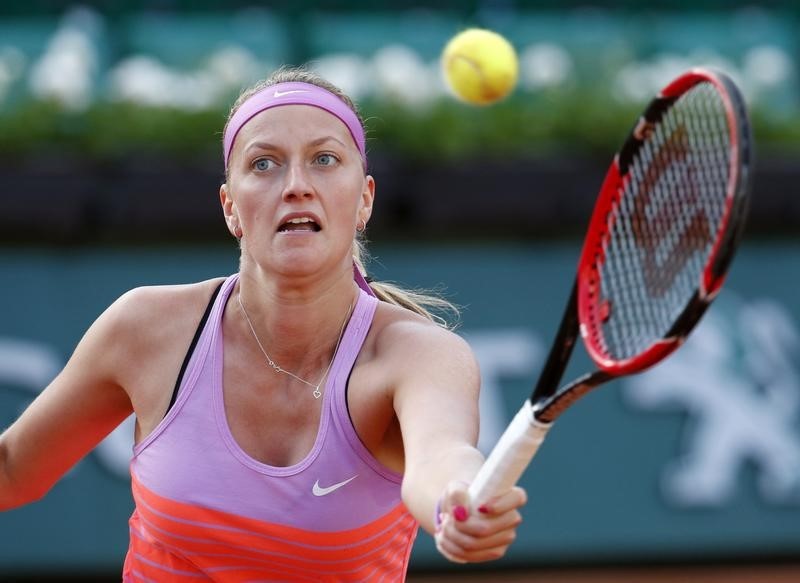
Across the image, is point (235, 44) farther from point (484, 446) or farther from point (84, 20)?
point (484, 446)

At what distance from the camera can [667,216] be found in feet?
9.25

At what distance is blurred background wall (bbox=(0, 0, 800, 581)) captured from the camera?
6656 mm

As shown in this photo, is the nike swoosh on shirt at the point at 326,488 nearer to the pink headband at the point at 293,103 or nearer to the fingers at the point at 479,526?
the fingers at the point at 479,526

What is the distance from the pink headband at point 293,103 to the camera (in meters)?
2.95

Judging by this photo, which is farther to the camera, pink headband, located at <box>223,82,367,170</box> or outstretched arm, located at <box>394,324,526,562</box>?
pink headband, located at <box>223,82,367,170</box>

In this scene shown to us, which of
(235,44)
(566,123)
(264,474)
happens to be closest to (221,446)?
(264,474)

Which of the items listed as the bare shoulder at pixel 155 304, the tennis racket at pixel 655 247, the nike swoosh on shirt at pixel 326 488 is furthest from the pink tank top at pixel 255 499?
the tennis racket at pixel 655 247

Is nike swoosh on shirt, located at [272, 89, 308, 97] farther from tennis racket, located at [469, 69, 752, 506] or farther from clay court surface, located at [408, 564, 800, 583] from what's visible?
clay court surface, located at [408, 564, 800, 583]

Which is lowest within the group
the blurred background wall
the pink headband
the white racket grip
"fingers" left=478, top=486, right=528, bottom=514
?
the blurred background wall

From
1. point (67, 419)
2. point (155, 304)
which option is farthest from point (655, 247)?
point (67, 419)

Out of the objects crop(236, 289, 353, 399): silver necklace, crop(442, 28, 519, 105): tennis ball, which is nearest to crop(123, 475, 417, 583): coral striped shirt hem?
crop(236, 289, 353, 399): silver necklace

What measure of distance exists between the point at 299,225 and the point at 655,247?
769 mm

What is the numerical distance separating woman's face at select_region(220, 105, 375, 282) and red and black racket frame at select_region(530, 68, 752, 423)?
0.55 metres

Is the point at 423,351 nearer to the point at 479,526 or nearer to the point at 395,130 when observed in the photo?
the point at 479,526
